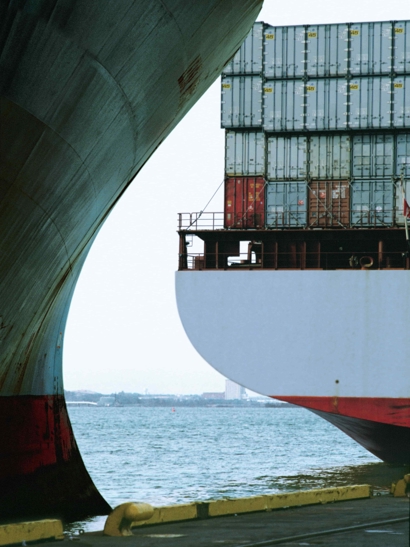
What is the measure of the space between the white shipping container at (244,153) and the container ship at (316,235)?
45 millimetres

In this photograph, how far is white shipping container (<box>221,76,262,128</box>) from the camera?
28.5m

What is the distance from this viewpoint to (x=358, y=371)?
2441cm

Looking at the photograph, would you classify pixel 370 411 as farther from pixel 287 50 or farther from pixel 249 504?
pixel 249 504

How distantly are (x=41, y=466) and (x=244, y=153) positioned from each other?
16.3 metres

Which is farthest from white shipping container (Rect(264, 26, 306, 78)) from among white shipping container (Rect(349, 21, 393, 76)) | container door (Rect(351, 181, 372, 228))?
container door (Rect(351, 181, 372, 228))

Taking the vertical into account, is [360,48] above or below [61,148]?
above

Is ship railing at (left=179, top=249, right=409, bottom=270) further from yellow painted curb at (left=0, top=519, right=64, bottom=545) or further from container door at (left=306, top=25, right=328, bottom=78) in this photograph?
yellow painted curb at (left=0, top=519, right=64, bottom=545)

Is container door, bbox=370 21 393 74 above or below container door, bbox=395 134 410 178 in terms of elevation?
above

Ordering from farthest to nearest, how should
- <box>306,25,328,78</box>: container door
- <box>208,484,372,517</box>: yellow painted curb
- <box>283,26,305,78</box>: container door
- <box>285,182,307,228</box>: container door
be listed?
<box>283,26,305,78</box>: container door → <box>306,25,328,78</box>: container door → <box>285,182,307,228</box>: container door → <box>208,484,372,517</box>: yellow painted curb

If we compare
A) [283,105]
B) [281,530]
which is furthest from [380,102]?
[281,530]

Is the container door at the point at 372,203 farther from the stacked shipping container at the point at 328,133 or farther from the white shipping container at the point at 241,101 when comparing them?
the white shipping container at the point at 241,101

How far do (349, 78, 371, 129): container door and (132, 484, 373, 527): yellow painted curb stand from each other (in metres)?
15.7

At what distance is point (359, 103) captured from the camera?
89.7ft

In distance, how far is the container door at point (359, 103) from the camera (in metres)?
27.2
